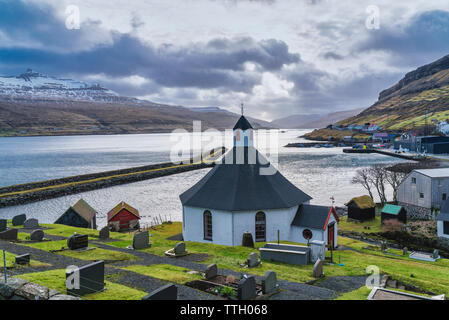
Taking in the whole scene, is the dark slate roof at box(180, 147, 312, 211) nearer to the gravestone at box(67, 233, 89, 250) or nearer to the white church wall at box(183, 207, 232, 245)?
the white church wall at box(183, 207, 232, 245)

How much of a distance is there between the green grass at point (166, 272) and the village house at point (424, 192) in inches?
1310

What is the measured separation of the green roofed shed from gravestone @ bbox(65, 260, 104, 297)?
3385 cm

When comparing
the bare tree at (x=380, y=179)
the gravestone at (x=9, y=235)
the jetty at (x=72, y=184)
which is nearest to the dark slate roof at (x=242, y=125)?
the gravestone at (x=9, y=235)

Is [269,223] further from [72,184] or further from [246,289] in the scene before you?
[72,184]

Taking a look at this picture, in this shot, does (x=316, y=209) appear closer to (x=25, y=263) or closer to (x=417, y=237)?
(x=417, y=237)

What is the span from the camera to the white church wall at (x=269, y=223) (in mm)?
24688

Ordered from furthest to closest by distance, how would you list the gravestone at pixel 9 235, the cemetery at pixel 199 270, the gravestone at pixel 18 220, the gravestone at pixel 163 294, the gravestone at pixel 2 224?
1. the gravestone at pixel 18 220
2. the gravestone at pixel 2 224
3. the gravestone at pixel 9 235
4. the cemetery at pixel 199 270
5. the gravestone at pixel 163 294

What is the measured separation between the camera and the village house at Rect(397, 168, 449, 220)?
38219 mm

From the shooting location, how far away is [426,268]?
2231cm

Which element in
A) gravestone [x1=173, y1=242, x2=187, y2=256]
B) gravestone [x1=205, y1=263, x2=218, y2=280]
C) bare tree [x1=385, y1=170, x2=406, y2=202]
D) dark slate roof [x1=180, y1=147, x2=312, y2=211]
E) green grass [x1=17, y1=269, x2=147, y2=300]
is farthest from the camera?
bare tree [x1=385, y1=170, x2=406, y2=202]

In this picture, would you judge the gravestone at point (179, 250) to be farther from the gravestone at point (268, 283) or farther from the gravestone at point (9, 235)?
the gravestone at point (9, 235)

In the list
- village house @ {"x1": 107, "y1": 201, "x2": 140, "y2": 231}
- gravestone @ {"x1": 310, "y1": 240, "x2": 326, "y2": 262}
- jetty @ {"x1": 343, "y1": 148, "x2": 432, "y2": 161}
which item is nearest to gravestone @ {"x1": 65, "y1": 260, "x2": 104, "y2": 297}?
gravestone @ {"x1": 310, "y1": 240, "x2": 326, "y2": 262}

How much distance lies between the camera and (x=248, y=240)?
23.7 metres
